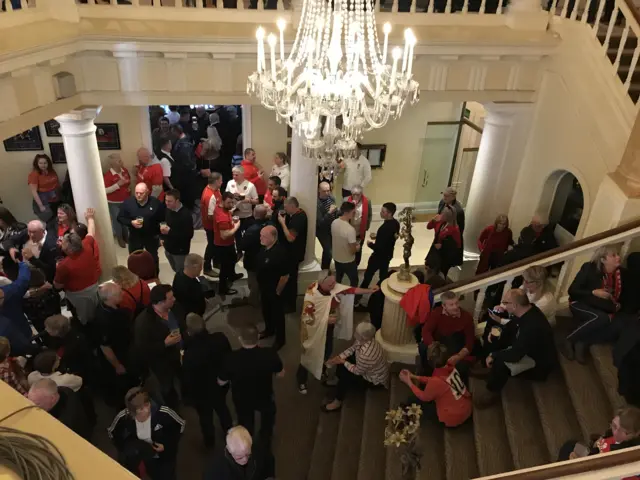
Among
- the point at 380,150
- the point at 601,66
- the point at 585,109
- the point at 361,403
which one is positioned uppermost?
the point at 601,66

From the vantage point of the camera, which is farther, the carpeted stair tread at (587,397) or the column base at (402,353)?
the column base at (402,353)

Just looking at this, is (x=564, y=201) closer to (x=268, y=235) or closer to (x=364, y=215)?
(x=364, y=215)

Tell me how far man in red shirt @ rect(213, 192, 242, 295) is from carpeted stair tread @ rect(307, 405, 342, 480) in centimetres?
244

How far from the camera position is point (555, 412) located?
4496 mm

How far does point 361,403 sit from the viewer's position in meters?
5.55

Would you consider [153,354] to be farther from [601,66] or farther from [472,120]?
[472,120]

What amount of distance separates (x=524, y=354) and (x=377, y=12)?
3.90m

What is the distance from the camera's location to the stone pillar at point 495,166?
7355 millimetres

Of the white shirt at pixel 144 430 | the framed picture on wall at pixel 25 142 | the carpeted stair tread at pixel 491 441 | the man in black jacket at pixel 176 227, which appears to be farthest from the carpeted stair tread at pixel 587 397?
the framed picture on wall at pixel 25 142

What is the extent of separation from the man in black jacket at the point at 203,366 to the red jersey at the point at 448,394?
159cm

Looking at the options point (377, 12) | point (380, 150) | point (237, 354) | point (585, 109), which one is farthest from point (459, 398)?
point (380, 150)

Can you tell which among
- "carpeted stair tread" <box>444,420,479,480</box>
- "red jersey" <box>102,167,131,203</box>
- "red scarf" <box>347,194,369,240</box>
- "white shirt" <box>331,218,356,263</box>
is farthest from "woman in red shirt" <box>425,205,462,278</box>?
"red jersey" <box>102,167,131,203</box>

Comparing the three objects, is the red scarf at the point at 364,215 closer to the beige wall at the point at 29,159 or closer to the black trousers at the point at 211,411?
the black trousers at the point at 211,411

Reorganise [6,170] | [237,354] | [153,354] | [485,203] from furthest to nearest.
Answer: [6,170]
[485,203]
[153,354]
[237,354]
